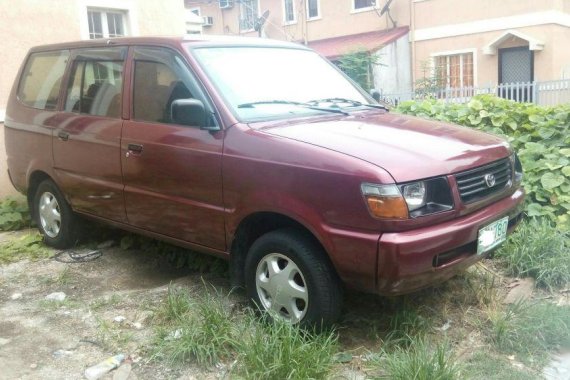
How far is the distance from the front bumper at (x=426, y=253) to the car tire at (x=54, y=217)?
3.37 metres

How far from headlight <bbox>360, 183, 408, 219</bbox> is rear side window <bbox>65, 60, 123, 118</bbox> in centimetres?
236

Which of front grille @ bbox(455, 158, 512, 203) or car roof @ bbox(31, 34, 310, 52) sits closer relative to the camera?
front grille @ bbox(455, 158, 512, 203)

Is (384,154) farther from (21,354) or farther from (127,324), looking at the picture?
(21,354)

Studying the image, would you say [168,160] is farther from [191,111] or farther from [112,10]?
[112,10]

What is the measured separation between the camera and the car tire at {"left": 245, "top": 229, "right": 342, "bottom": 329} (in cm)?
330

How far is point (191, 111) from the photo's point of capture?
3748mm

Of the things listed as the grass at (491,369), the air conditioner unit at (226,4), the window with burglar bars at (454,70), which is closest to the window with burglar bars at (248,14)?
the air conditioner unit at (226,4)

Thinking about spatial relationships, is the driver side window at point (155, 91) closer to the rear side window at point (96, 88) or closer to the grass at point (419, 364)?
the rear side window at point (96, 88)

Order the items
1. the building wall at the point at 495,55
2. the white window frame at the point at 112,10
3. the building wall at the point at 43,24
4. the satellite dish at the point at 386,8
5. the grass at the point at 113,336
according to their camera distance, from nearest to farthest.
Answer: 1. the grass at the point at 113,336
2. the building wall at the point at 43,24
3. the white window frame at the point at 112,10
4. the building wall at the point at 495,55
5. the satellite dish at the point at 386,8

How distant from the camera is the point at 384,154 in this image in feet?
10.4

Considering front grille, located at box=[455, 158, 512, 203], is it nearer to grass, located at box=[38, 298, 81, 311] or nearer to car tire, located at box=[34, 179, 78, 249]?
grass, located at box=[38, 298, 81, 311]

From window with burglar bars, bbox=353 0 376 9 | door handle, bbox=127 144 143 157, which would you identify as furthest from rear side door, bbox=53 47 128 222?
window with burglar bars, bbox=353 0 376 9

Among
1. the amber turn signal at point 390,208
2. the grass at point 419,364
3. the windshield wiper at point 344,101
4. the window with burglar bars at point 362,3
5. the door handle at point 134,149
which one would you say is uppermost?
the window with burglar bars at point 362,3

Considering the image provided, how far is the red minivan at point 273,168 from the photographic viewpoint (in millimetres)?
3080
